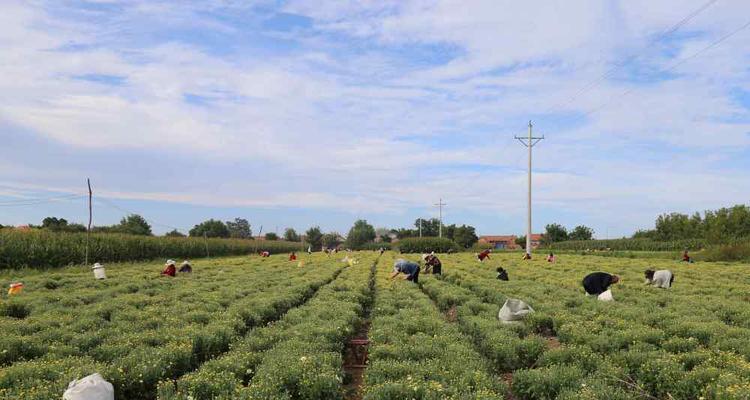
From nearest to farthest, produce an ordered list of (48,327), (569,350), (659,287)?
(569,350) → (48,327) → (659,287)

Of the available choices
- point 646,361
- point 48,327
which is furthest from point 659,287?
point 48,327

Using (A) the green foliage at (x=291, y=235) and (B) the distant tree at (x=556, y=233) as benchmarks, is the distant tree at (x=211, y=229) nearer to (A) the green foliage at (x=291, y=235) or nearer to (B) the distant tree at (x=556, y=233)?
(A) the green foliage at (x=291, y=235)

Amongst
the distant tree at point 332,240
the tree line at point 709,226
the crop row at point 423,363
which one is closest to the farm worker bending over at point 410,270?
the crop row at point 423,363

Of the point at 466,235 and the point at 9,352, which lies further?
the point at 466,235

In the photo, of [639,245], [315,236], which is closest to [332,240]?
[315,236]

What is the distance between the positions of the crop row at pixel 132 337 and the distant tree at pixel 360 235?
128 m

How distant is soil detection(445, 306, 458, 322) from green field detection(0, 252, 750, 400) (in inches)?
3.4

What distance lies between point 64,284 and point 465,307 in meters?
18.1

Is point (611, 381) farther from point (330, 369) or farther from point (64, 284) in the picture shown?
point (64, 284)

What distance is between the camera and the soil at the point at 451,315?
1630 centimetres

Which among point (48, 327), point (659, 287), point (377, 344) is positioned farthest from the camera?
point (659, 287)

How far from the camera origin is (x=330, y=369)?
29.6 feet

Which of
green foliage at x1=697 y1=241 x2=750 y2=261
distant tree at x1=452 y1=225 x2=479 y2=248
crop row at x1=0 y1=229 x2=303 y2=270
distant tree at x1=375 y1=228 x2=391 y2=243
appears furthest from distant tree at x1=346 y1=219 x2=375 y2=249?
green foliage at x1=697 y1=241 x2=750 y2=261

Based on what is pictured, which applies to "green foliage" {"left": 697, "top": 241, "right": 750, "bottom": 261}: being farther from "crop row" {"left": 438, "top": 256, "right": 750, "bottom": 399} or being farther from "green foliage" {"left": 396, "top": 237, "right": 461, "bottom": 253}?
"green foliage" {"left": 396, "top": 237, "right": 461, "bottom": 253}
